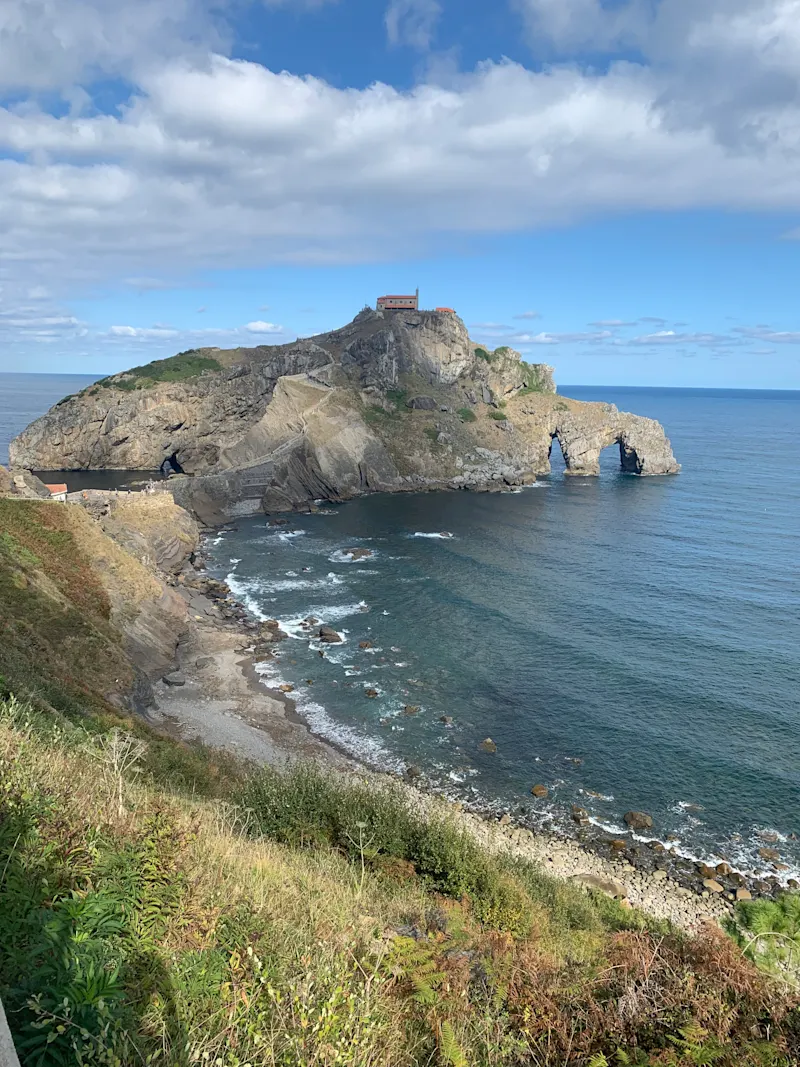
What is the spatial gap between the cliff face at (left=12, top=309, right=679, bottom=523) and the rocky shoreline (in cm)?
4728

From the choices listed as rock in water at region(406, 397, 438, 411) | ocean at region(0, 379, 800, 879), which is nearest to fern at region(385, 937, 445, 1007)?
ocean at region(0, 379, 800, 879)

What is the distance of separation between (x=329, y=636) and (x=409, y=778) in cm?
1765

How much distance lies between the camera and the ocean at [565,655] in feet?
109

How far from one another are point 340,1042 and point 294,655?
42.7 meters

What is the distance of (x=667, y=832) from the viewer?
99.5 ft

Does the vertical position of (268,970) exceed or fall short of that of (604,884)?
it exceeds it

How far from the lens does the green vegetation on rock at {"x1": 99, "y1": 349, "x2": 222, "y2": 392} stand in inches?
4744

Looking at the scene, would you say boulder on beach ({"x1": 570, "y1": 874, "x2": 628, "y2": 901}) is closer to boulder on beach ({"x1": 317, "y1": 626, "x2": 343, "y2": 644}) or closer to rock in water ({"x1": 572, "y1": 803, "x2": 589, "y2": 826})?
rock in water ({"x1": 572, "y1": 803, "x2": 589, "y2": 826})

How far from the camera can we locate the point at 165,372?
12444cm

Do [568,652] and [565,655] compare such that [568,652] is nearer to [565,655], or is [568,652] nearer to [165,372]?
[565,655]

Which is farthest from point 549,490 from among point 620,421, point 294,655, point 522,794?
point 522,794

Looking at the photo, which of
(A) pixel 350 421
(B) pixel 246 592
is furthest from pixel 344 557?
(A) pixel 350 421

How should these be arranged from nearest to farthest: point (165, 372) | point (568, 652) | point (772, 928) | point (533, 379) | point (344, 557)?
point (772, 928) → point (568, 652) → point (344, 557) → point (165, 372) → point (533, 379)

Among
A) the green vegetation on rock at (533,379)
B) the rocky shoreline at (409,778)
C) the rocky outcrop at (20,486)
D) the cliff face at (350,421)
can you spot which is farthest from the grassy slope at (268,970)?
the green vegetation on rock at (533,379)
